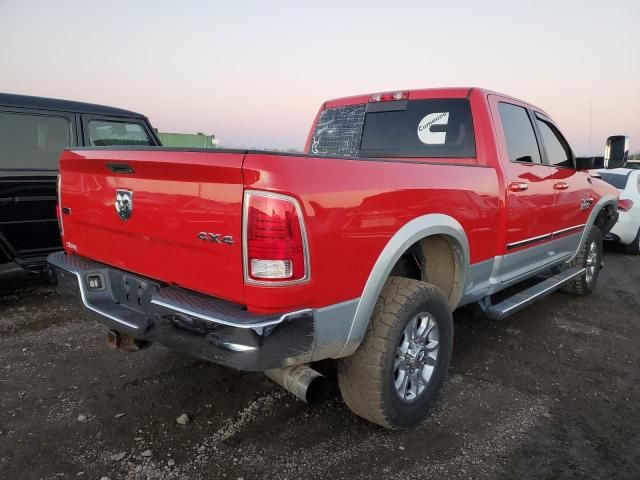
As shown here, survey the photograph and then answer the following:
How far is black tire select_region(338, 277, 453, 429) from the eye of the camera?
7.69ft

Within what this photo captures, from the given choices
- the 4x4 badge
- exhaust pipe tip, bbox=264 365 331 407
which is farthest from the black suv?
exhaust pipe tip, bbox=264 365 331 407

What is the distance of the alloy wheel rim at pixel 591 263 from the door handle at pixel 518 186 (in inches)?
93.4

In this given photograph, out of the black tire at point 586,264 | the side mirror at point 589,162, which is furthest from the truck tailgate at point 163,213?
the black tire at point 586,264

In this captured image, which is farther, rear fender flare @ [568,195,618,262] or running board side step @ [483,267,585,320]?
rear fender flare @ [568,195,618,262]

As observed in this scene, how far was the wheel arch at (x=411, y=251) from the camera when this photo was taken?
2225 mm

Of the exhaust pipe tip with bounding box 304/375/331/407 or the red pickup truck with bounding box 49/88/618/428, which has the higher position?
the red pickup truck with bounding box 49/88/618/428

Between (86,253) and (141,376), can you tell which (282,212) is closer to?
(86,253)

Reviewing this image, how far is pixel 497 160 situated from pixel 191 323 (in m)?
2.36

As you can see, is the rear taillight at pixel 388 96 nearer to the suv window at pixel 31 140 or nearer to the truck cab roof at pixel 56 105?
the truck cab roof at pixel 56 105

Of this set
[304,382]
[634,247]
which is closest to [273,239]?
[304,382]

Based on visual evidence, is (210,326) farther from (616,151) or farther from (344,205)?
(616,151)

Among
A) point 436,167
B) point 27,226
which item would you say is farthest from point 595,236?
point 27,226

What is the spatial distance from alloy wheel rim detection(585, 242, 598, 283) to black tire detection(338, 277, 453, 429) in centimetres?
354

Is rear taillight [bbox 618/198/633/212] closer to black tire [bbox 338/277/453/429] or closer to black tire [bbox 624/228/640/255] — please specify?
black tire [bbox 624/228/640/255]
